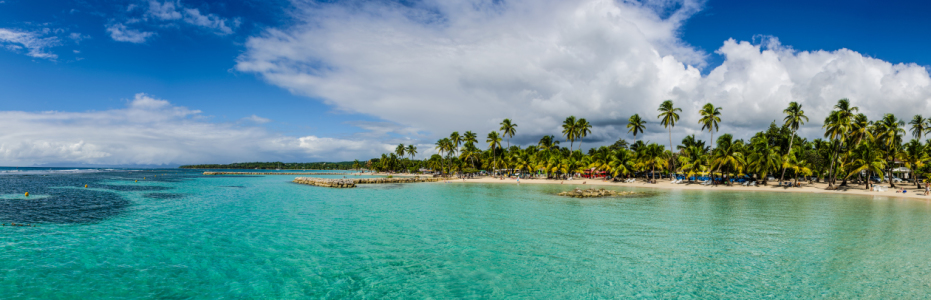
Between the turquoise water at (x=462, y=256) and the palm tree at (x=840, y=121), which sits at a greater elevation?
the palm tree at (x=840, y=121)

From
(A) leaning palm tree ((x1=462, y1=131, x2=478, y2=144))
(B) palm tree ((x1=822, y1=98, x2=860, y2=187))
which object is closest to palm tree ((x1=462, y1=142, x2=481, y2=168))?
(A) leaning palm tree ((x1=462, y1=131, x2=478, y2=144))

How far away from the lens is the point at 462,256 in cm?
1470

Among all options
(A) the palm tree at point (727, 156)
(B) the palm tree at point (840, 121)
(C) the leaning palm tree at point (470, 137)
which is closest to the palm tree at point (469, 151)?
(C) the leaning palm tree at point (470, 137)

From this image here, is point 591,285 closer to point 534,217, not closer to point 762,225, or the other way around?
point 534,217

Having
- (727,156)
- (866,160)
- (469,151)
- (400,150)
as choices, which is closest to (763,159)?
(727,156)

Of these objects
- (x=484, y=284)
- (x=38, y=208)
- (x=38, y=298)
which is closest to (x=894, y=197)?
(x=484, y=284)

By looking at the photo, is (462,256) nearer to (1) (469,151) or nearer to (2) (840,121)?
(2) (840,121)

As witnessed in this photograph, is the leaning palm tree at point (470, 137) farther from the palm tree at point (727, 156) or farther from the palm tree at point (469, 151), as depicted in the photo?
the palm tree at point (727, 156)

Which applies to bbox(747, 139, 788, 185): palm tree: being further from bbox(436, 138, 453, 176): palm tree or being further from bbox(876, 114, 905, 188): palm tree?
bbox(436, 138, 453, 176): palm tree

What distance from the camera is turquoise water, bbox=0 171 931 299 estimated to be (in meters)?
11.0

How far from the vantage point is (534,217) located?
25266 millimetres

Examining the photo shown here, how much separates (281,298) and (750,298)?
1287cm

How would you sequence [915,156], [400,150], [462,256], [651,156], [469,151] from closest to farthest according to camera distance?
1. [462,256]
2. [915,156]
3. [651,156]
4. [469,151]
5. [400,150]

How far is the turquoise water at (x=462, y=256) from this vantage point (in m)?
11.0
